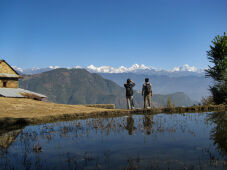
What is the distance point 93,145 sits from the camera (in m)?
9.98

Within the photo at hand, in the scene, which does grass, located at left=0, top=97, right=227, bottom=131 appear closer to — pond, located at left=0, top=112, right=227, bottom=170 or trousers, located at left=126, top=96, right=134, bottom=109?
trousers, located at left=126, top=96, right=134, bottom=109

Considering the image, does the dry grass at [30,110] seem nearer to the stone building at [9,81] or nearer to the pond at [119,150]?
the pond at [119,150]

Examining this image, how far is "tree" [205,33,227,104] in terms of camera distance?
102ft

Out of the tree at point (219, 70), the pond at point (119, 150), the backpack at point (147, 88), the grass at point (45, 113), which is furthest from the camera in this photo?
the tree at point (219, 70)

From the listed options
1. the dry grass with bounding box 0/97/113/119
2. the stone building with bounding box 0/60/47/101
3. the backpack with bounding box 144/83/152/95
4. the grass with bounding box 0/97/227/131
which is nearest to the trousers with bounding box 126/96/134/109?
the grass with bounding box 0/97/227/131

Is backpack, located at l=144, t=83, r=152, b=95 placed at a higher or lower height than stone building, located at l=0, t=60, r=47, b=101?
lower

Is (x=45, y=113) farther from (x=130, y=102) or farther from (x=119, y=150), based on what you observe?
(x=119, y=150)

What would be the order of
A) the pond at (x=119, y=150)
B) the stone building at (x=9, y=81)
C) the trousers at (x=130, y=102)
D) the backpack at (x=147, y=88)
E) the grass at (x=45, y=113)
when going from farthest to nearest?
the stone building at (x=9, y=81) → the trousers at (x=130, y=102) → the backpack at (x=147, y=88) → the grass at (x=45, y=113) → the pond at (x=119, y=150)

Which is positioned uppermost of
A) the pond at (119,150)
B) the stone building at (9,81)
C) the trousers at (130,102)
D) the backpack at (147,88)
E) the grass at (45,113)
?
the stone building at (9,81)

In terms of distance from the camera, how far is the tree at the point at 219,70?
3117 cm

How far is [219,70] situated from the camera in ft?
104

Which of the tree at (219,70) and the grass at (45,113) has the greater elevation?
the tree at (219,70)

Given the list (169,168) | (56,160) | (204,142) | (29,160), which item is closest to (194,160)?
(169,168)

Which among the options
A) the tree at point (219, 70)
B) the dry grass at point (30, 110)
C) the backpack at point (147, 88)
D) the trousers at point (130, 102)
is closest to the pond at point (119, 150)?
the dry grass at point (30, 110)
